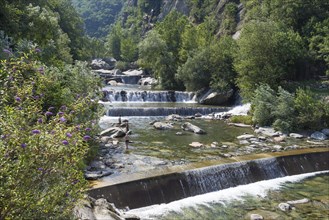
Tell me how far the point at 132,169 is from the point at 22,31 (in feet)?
40.6

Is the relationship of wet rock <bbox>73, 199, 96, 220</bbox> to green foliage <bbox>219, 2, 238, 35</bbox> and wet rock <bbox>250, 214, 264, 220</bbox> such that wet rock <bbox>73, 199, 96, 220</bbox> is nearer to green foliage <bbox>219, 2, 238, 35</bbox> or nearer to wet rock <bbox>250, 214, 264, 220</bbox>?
wet rock <bbox>250, 214, 264, 220</bbox>

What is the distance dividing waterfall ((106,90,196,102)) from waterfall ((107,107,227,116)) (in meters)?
6.73

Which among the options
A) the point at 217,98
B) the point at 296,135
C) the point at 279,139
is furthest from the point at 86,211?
the point at 217,98

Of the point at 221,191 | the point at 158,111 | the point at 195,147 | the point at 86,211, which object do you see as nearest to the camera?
the point at 86,211

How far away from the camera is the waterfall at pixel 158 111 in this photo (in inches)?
1105

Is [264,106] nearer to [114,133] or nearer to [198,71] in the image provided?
[114,133]

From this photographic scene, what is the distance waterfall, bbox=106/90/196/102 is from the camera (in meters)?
34.9

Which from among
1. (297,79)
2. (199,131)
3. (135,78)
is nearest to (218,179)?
(199,131)

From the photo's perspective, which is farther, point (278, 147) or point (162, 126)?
point (162, 126)

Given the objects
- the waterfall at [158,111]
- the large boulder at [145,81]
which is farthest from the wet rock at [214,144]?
the large boulder at [145,81]

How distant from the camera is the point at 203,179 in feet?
42.4

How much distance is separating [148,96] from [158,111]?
7271 millimetres

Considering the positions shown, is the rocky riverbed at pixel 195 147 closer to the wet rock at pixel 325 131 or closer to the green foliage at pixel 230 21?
the wet rock at pixel 325 131

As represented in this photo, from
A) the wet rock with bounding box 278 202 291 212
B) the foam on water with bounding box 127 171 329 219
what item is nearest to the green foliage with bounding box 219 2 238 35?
the foam on water with bounding box 127 171 329 219
